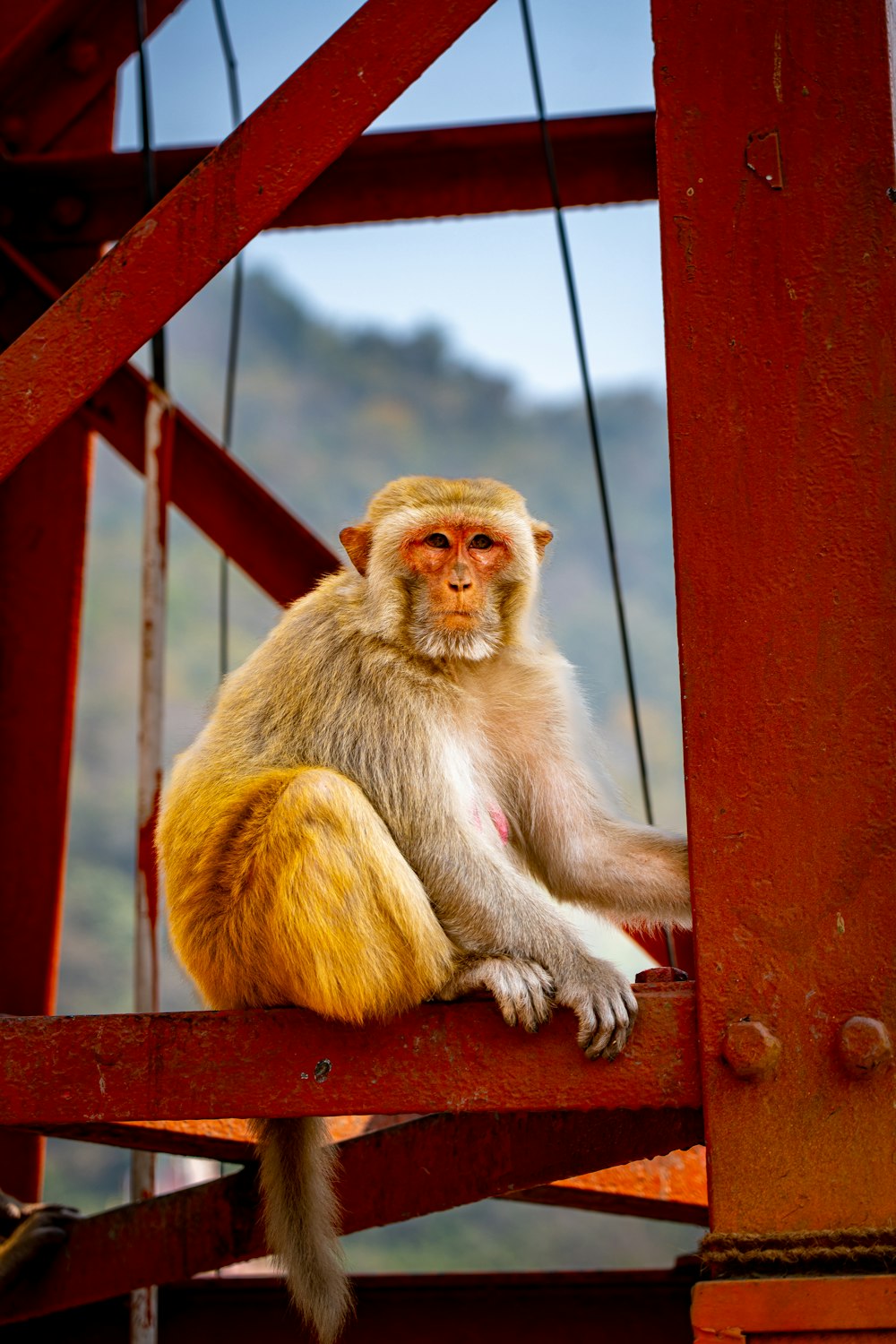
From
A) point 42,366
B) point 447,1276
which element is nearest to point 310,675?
point 42,366

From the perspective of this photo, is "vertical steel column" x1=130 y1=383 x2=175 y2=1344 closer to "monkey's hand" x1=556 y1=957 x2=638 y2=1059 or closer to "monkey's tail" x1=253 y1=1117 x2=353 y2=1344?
"monkey's tail" x1=253 y1=1117 x2=353 y2=1344

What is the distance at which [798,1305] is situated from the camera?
77.0 inches

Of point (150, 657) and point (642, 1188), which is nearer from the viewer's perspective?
point (642, 1188)

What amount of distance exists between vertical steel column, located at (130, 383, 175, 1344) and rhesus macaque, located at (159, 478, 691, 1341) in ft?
3.27

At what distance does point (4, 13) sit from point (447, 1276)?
12.3ft

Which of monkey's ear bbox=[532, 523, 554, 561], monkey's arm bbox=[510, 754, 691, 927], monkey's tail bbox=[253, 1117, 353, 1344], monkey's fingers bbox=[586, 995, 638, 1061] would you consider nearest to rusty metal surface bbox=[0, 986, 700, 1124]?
monkey's fingers bbox=[586, 995, 638, 1061]

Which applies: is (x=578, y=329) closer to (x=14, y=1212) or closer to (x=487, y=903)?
(x=487, y=903)

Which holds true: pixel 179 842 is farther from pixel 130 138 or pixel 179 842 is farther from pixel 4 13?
pixel 130 138

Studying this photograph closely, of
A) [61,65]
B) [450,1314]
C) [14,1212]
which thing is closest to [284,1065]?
[14,1212]

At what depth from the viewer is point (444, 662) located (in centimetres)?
313

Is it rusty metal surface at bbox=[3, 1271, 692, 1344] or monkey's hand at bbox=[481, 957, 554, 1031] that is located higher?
monkey's hand at bbox=[481, 957, 554, 1031]

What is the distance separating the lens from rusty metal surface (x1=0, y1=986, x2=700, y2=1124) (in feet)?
7.45

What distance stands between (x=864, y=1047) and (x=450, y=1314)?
89.3 inches

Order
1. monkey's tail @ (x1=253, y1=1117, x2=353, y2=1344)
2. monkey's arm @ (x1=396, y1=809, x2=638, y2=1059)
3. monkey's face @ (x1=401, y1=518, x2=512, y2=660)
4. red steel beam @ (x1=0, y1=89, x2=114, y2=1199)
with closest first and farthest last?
monkey's arm @ (x1=396, y1=809, x2=638, y2=1059)
monkey's tail @ (x1=253, y1=1117, x2=353, y2=1344)
monkey's face @ (x1=401, y1=518, x2=512, y2=660)
red steel beam @ (x1=0, y1=89, x2=114, y2=1199)
